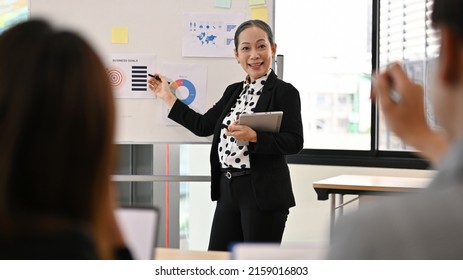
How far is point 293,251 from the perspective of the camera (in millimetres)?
1241

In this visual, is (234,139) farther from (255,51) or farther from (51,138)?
(51,138)

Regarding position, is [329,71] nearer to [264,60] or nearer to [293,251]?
[264,60]

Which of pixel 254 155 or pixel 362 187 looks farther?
pixel 362 187

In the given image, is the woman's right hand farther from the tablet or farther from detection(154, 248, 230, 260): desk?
detection(154, 248, 230, 260): desk

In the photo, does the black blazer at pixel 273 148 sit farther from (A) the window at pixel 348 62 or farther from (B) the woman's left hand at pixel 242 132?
(A) the window at pixel 348 62

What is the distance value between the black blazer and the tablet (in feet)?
0.13

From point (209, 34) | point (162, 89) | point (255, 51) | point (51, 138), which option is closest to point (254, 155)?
point (255, 51)

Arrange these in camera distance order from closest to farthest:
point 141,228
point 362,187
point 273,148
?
1. point 141,228
2. point 273,148
3. point 362,187

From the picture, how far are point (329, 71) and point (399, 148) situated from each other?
0.76m

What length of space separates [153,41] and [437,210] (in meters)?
2.93

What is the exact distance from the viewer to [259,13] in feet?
11.1

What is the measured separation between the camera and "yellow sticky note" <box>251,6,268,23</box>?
3375 millimetres

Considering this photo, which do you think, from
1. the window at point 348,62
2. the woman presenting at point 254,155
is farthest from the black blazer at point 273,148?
the window at point 348,62
